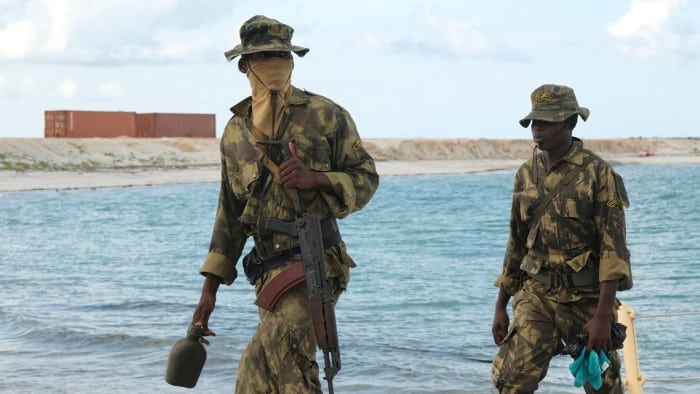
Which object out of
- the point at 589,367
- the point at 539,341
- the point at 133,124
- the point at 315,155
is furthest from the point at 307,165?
the point at 133,124

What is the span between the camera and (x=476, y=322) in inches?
579

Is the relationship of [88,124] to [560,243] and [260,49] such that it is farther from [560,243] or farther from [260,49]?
[260,49]

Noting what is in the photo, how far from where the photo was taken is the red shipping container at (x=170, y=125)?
93.4 m

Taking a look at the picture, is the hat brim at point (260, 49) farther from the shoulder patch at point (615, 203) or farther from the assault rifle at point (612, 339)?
the assault rifle at point (612, 339)

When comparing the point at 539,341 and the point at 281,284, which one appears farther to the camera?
the point at 539,341

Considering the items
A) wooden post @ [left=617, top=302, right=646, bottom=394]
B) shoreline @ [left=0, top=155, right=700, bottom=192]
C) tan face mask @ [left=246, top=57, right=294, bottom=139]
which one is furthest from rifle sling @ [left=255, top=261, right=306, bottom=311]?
shoreline @ [left=0, top=155, right=700, bottom=192]

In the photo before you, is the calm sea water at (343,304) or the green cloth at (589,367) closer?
the green cloth at (589,367)

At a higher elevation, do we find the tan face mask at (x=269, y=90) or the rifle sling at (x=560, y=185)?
the tan face mask at (x=269, y=90)

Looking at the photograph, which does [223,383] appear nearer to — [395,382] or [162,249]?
[395,382]

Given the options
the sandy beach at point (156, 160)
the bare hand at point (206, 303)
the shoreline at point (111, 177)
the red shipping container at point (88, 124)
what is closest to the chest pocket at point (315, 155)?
the bare hand at point (206, 303)

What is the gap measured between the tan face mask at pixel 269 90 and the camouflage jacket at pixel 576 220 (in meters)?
1.30

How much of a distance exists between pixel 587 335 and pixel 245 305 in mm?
10328

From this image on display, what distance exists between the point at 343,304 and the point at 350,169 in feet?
37.3

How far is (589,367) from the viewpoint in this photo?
5.39 meters
